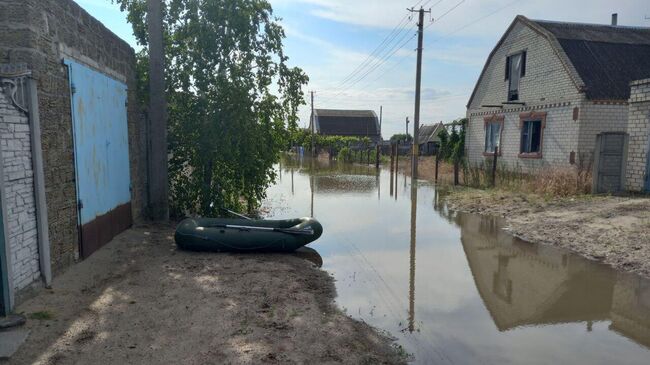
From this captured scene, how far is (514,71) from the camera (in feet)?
65.6

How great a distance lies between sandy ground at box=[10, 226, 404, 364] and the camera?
3.99 m

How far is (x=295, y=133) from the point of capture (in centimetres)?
1162

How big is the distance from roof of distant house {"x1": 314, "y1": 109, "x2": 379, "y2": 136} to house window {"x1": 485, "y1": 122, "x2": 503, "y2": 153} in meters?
36.2

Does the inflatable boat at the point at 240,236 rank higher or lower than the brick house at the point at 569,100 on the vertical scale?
lower

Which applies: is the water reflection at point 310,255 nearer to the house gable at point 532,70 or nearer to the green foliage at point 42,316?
the green foliage at point 42,316

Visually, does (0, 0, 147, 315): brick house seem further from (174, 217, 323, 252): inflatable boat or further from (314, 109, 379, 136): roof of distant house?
(314, 109, 379, 136): roof of distant house

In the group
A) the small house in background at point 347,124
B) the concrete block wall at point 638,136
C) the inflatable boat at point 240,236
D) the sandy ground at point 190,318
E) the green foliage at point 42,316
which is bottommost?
the sandy ground at point 190,318

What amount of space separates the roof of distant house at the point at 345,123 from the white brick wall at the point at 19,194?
5272 centimetres

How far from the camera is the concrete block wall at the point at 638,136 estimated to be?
1243cm

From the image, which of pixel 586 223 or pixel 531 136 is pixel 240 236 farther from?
pixel 531 136

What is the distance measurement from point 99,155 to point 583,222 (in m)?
9.74

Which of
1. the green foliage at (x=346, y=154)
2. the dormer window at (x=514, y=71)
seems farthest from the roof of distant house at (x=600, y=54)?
the green foliage at (x=346, y=154)

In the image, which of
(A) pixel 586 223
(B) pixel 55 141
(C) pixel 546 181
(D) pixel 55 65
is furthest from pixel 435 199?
(D) pixel 55 65

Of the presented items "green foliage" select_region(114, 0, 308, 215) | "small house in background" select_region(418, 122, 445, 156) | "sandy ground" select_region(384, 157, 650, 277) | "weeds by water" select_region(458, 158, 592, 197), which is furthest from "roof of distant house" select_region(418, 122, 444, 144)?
"green foliage" select_region(114, 0, 308, 215)
